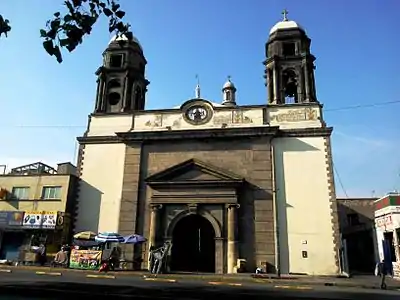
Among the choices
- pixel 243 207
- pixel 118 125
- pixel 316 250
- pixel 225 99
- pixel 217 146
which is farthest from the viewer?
pixel 225 99

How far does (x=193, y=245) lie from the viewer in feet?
79.0

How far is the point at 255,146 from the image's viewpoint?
948 inches

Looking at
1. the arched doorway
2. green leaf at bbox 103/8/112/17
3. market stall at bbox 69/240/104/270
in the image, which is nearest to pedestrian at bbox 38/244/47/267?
market stall at bbox 69/240/104/270

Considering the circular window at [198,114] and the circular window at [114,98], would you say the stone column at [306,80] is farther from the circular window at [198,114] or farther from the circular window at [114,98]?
the circular window at [114,98]

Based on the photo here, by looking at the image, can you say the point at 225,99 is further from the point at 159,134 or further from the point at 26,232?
the point at 26,232

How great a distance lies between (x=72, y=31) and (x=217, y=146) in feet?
63.9

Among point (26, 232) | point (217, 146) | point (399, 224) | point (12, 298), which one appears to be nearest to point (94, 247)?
point (26, 232)

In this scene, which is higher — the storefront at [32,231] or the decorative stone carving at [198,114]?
the decorative stone carving at [198,114]

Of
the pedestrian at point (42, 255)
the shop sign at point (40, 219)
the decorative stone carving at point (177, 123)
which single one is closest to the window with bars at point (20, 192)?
the shop sign at point (40, 219)

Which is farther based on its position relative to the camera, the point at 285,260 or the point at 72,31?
the point at 285,260

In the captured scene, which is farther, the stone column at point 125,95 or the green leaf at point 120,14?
the stone column at point 125,95

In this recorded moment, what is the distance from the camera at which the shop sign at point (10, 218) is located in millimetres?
24781

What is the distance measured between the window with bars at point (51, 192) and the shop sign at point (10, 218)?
6.21ft

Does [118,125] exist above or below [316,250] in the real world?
above
